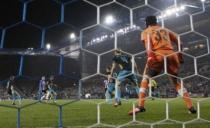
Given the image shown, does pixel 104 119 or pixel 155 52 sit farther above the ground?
pixel 155 52

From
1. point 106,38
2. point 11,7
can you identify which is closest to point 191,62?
point 106,38

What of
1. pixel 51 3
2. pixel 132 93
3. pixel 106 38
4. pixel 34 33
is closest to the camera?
pixel 34 33

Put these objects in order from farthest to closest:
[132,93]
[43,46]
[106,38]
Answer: [132,93] < [106,38] < [43,46]

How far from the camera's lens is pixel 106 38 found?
3180 millimetres

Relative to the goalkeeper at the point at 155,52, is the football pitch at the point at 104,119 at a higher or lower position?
lower

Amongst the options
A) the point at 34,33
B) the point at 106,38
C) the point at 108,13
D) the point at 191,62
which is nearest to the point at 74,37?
the point at 34,33

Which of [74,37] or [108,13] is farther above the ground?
[108,13]

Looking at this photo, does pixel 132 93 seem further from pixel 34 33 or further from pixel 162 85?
pixel 34 33

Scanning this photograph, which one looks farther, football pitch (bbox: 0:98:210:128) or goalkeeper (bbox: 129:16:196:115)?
goalkeeper (bbox: 129:16:196:115)

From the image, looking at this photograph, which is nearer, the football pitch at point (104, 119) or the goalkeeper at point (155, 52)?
the football pitch at point (104, 119)

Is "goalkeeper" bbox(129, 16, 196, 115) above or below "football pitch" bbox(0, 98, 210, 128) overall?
above

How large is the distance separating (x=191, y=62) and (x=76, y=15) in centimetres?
427

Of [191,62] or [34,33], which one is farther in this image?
[191,62]

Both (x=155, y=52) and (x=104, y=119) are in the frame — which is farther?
(x=104, y=119)
